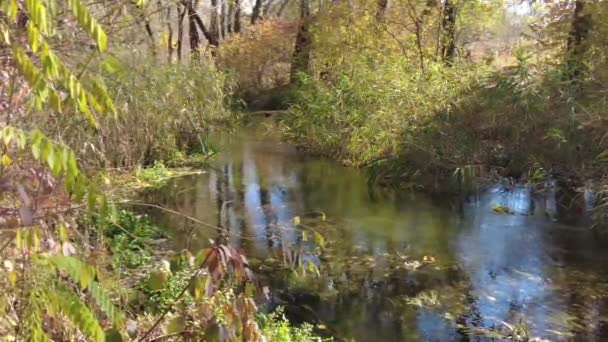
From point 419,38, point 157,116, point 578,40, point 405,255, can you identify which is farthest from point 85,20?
point 419,38

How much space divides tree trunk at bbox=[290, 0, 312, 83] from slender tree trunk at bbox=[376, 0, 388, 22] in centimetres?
309

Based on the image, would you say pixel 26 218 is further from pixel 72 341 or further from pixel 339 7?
pixel 339 7

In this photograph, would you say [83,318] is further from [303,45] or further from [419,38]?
[303,45]

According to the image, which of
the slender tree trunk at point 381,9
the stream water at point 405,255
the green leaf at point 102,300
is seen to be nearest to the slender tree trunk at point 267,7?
the slender tree trunk at point 381,9

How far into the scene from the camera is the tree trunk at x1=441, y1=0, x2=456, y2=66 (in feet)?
45.1

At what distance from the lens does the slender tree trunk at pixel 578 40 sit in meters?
9.19

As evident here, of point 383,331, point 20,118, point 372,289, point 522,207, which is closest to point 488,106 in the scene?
point 522,207

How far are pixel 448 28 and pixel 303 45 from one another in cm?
541

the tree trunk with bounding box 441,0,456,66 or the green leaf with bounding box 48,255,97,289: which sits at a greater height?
the tree trunk with bounding box 441,0,456,66

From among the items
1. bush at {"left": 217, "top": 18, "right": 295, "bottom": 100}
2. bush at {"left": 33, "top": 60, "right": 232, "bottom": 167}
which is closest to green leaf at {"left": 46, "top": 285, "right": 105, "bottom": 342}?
bush at {"left": 33, "top": 60, "right": 232, "bottom": 167}

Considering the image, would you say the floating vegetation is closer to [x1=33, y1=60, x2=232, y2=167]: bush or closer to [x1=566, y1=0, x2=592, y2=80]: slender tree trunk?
[x1=566, y1=0, x2=592, y2=80]: slender tree trunk

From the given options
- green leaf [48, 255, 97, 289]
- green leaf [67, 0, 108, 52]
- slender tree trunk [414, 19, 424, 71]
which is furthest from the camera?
slender tree trunk [414, 19, 424, 71]

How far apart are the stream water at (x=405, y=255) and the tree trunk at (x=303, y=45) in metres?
7.74

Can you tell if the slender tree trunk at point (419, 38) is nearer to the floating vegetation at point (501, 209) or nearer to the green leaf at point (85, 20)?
the floating vegetation at point (501, 209)
